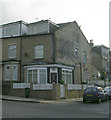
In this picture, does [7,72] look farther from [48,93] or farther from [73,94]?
[73,94]

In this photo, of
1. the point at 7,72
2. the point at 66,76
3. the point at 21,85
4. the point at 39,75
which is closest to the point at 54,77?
the point at 39,75

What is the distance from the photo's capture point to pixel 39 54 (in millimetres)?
25188

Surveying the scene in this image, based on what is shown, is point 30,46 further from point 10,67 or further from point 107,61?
point 107,61

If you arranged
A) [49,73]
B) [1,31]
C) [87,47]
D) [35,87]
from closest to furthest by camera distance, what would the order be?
[35,87], [49,73], [1,31], [87,47]

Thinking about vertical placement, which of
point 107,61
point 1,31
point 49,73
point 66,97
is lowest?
point 66,97

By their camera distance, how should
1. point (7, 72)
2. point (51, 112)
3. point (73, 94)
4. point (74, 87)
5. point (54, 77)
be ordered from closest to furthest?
point (51, 112), point (73, 94), point (74, 87), point (54, 77), point (7, 72)

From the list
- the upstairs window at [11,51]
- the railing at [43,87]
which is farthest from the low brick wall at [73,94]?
the upstairs window at [11,51]

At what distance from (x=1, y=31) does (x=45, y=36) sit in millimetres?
9026

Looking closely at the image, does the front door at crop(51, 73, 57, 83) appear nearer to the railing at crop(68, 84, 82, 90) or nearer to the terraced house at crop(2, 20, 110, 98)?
the terraced house at crop(2, 20, 110, 98)

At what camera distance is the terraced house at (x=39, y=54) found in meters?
24.4

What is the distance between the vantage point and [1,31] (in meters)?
30.2

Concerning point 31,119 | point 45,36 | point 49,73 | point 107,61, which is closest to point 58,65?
point 49,73

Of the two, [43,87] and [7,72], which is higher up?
[7,72]

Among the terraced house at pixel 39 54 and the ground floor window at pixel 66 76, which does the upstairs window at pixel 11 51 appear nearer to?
the terraced house at pixel 39 54
